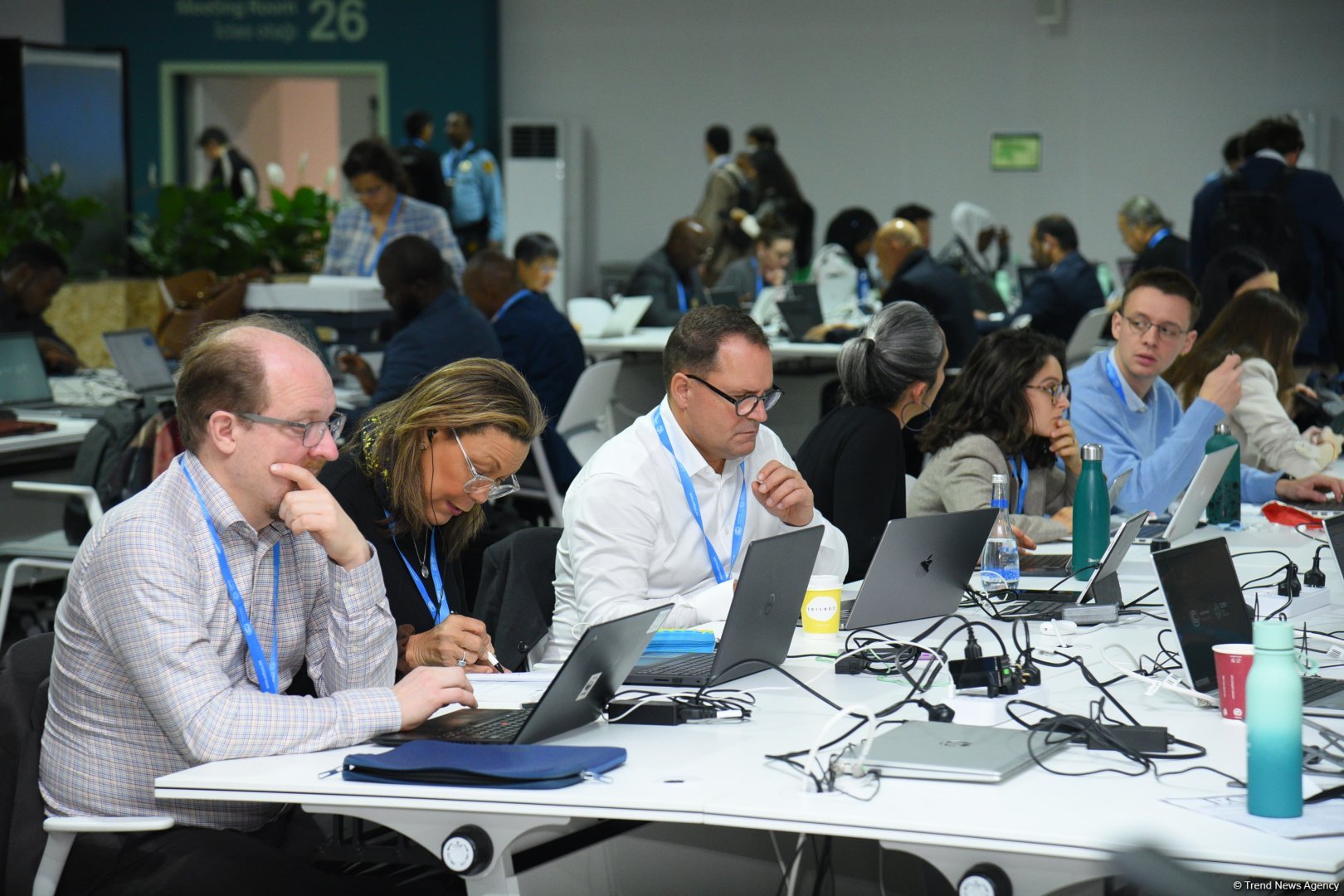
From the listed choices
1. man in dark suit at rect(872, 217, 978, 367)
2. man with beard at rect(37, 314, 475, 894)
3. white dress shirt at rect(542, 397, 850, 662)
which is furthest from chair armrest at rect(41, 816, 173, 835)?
man in dark suit at rect(872, 217, 978, 367)

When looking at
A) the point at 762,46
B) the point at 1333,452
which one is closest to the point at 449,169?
the point at 762,46

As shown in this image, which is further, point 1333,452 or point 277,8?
point 277,8

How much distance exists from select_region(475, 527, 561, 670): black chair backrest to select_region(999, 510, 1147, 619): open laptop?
87 centimetres

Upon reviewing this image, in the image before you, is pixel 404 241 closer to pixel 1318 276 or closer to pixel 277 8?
pixel 1318 276

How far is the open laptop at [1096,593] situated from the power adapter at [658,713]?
0.87 metres

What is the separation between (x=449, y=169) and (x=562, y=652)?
9.80m

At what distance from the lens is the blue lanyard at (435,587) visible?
2.69m

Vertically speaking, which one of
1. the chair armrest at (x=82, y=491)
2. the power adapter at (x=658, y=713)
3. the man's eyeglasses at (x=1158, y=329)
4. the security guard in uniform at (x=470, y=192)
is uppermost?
the security guard in uniform at (x=470, y=192)

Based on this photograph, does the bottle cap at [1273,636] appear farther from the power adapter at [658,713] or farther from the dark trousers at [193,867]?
the dark trousers at [193,867]

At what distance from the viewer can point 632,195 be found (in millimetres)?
13383

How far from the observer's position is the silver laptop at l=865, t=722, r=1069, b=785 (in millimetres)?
1854

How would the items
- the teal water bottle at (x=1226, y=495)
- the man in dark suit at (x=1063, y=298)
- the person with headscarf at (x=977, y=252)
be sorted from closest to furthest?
the teal water bottle at (x=1226, y=495) → the man in dark suit at (x=1063, y=298) → the person with headscarf at (x=977, y=252)

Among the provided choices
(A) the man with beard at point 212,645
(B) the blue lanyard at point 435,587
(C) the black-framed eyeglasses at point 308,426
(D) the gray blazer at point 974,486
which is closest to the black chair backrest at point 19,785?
(A) the man with beard at point 212,645

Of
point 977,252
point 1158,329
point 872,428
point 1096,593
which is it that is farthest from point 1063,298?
point 1096,593
